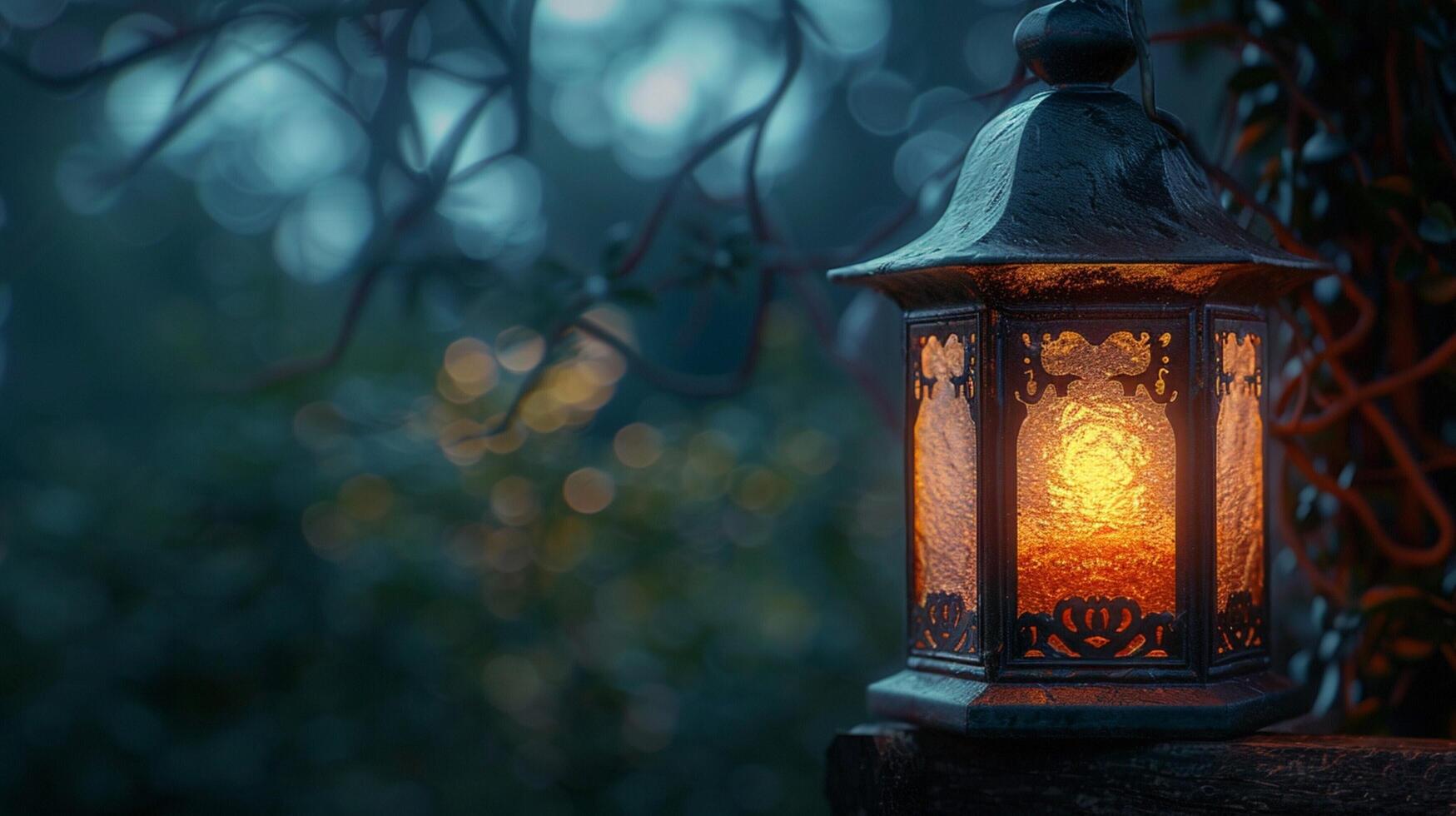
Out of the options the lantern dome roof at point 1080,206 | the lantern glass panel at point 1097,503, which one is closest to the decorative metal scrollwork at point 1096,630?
the lantern glass panel at point 1097,503

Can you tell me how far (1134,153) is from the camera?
2.66ft

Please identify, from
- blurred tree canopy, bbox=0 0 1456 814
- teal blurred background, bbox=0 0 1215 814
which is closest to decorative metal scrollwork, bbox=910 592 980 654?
blurred tree canopy, bbox=0 0 1456 814

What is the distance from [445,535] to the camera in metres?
2.87

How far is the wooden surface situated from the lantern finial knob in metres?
0.47

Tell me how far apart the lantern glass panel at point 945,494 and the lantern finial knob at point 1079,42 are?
0.68ft

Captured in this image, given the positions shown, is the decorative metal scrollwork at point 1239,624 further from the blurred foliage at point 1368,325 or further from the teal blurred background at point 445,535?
the teal blurred background at point 445,535

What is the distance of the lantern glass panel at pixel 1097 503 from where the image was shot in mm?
796

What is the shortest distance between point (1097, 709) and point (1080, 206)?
0.33 meters

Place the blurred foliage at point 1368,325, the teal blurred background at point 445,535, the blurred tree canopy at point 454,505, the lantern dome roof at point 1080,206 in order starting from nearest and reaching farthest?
the lantern dome roof at point 1080,206 → the blurred foliage at point 1368,325 → the blurred tree canopy at point 454,505 → the teal blurred background at point 445,535

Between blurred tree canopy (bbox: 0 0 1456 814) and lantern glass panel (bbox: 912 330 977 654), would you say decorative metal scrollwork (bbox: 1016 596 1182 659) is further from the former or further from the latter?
blurred tree canopy (bbox: 0 0 1456 814)

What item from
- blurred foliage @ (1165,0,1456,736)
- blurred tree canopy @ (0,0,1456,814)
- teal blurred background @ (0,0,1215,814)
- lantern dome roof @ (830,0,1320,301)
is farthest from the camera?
teal blurred background @ (0,0,1215,814)

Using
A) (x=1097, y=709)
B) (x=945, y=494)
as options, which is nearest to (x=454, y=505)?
(x=945, y=494)

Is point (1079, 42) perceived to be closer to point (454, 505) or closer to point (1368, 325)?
point (1368, 325)

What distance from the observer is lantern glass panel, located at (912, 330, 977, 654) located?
821 mm
